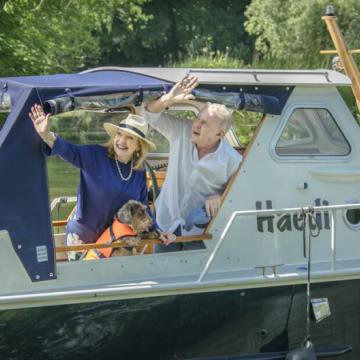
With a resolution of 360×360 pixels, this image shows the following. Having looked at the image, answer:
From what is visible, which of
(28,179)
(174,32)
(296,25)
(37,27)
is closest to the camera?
(28,179)

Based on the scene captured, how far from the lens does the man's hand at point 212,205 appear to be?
6.40m

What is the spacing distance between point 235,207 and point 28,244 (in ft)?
4.81

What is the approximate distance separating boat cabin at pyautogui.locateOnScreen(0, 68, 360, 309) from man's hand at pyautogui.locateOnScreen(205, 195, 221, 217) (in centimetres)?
4

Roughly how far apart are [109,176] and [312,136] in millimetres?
1565

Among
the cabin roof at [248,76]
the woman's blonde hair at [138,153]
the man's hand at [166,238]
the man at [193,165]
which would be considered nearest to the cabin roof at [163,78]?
the cabin roof at [248,76]

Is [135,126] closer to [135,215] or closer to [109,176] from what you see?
[109,176]

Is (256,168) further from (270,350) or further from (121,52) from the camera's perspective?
(121,52)

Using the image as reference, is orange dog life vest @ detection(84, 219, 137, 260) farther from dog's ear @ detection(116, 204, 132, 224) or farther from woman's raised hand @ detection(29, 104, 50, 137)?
woman's raised hand @ detection(29, 104, 50, 137)

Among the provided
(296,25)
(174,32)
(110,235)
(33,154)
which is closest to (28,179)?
(33,154)

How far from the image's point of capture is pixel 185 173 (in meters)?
6.59

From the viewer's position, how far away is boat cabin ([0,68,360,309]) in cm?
583

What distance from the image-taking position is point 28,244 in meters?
5.85

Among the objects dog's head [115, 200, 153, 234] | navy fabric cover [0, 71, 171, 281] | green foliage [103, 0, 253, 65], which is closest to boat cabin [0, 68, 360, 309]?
navy fabric cover [0, 71, 171, 281]

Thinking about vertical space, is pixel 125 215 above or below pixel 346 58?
below
